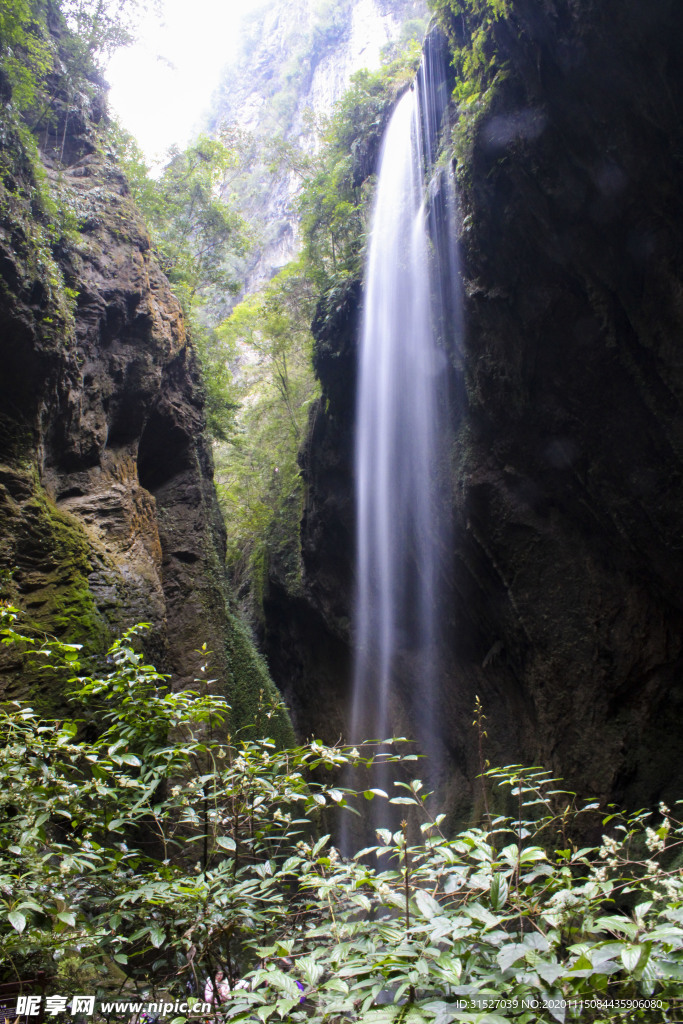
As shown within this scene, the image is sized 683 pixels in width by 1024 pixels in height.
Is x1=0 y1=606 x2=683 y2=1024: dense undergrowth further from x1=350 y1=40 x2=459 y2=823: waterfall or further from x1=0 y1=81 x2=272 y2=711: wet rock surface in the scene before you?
x1=350 y1=40 x2=459 y2=823: waterfall

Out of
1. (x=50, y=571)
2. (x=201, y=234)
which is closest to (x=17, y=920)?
(x=50, y=571)

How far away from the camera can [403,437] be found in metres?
9.64

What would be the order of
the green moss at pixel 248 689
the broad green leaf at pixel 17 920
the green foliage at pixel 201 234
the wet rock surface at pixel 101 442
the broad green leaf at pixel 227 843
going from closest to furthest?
the broad green leaf at pixel 17 920
the broad green leaf at pixel 227 843
the wet rock surface at pixel 101 442
the green moss at pixel 248 689
the green foliage at pixel 201 234

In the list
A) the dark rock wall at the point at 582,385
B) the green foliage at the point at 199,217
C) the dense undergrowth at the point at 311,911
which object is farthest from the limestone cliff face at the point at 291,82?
the dense undergrowth at the point at 311,911

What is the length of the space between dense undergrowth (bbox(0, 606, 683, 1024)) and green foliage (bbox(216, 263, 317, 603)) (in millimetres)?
11146

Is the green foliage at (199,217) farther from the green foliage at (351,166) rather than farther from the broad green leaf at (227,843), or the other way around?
the broad green leaf at (227,843)

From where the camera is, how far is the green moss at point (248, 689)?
9.62 metres

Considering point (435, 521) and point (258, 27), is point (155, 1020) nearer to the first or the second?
point (435, 521)

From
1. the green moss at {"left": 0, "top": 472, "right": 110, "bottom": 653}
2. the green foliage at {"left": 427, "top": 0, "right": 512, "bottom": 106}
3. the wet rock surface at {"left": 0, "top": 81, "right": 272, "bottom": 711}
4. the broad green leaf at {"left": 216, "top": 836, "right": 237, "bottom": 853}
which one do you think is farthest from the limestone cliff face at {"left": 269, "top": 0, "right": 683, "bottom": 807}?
the broad green leaf at {"left": 216, "top": 836, "right": 237, "bottom": 853}

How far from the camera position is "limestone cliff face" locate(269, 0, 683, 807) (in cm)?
487

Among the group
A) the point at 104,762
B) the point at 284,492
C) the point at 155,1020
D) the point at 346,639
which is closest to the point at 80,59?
the point at 284,492

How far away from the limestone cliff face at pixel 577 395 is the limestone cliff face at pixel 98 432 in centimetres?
415

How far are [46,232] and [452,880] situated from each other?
7.88 meters

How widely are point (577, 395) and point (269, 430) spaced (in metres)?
11.3
